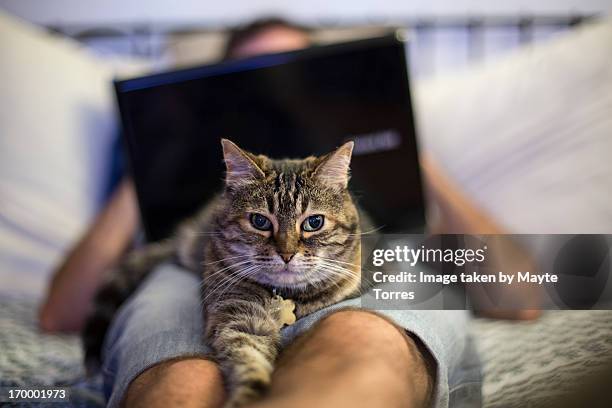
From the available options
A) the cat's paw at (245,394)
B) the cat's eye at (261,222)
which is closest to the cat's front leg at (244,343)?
the cat's paw at (245,394)

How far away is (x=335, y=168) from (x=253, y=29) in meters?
0.56

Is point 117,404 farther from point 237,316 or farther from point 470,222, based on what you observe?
point 470,222

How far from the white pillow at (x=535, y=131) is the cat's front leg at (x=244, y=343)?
0.57m

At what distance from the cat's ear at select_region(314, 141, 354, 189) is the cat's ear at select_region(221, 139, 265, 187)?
0.28ft

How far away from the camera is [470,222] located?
3.33ft

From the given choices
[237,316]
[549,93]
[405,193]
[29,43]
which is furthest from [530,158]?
[29,43]

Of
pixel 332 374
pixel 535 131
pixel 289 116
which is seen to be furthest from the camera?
pixel 535 131

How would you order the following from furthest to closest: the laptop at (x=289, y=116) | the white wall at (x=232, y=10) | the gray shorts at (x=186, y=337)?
the white wall at (x=232, y=10) → the laptop at (x=289, y=116) → the gray shorts at (x=186, y=337)

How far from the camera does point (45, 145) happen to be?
118 centimetres

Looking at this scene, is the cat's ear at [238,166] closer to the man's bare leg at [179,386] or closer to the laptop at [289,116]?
the laptop at [289,116]

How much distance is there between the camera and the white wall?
111cm

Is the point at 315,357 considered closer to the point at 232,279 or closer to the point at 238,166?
the point at 232,279

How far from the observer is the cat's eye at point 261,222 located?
2.45ft

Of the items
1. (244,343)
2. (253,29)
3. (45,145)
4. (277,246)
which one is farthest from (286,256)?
(45,145)
